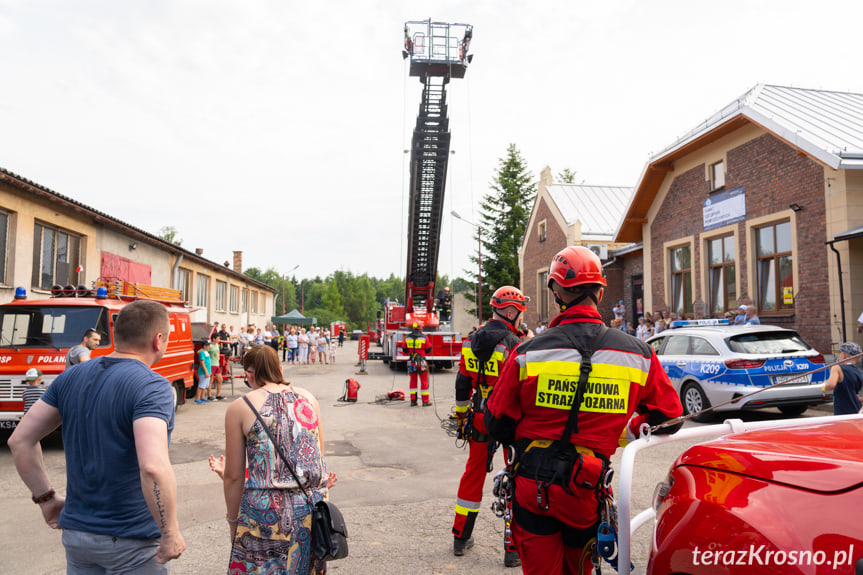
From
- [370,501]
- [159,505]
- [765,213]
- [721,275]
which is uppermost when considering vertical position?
[765,213]

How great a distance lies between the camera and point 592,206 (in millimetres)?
28828

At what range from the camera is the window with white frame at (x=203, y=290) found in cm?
2939

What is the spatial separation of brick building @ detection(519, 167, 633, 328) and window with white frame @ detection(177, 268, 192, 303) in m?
17.2

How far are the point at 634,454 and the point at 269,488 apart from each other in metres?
1.71

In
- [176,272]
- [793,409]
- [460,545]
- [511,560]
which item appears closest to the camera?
[511,560]

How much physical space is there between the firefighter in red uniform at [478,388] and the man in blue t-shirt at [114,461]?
7.80 feet

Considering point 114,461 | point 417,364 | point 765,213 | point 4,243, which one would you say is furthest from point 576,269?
point 4,243

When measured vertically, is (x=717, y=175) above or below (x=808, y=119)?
below

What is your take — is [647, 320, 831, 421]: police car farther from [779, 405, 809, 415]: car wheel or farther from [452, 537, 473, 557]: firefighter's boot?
[452, 537, 473, 557]: firefighter's boot

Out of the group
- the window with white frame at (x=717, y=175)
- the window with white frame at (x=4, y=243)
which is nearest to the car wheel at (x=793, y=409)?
the window with white frame at (x=717, y=175)

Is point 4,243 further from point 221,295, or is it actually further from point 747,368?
point 221,295

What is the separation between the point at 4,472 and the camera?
717 centimetres

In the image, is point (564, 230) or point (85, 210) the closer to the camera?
point (85, 210)

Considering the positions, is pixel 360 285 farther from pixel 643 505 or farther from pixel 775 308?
pixel 643 505
